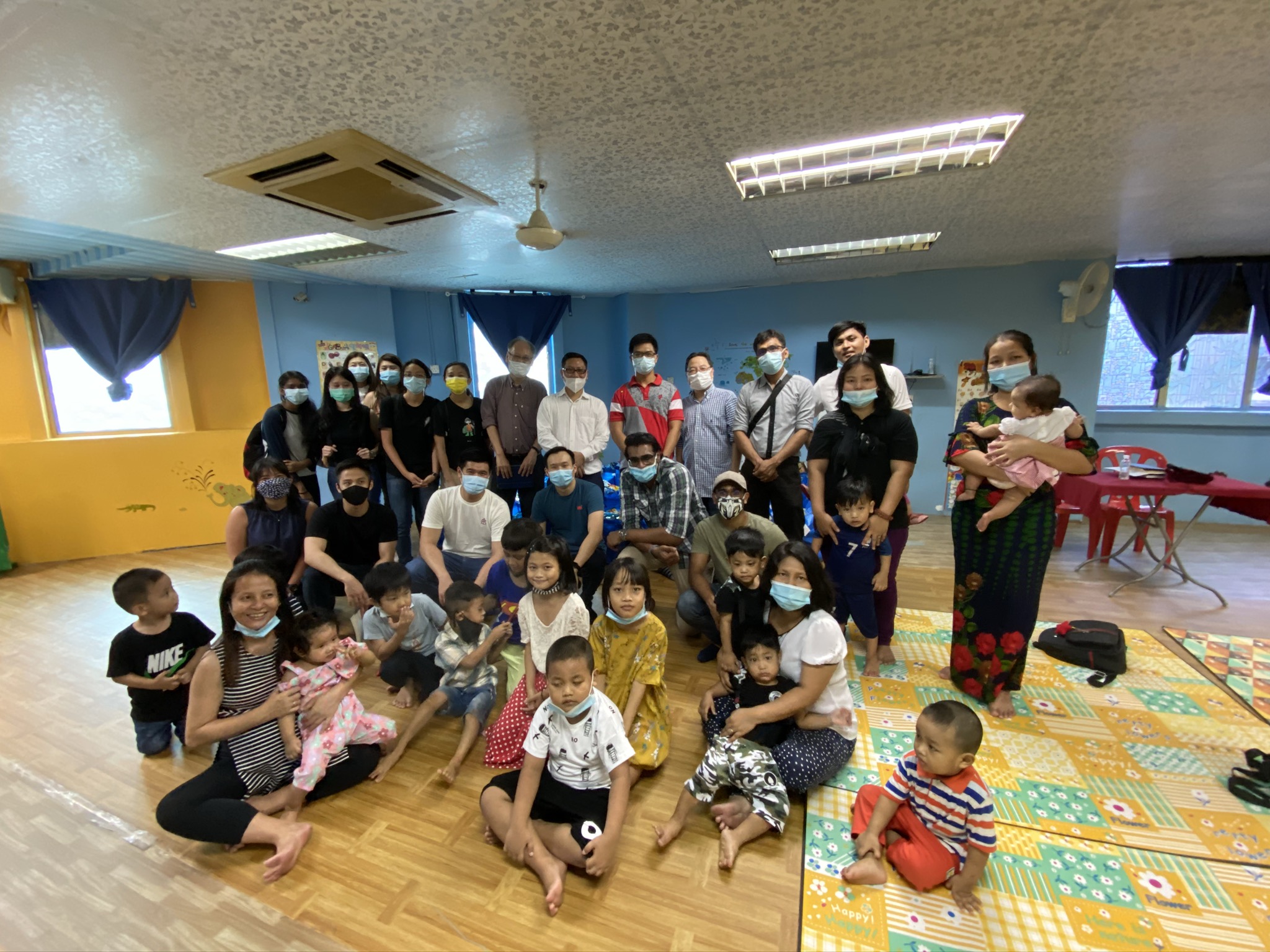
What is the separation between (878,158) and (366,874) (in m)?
3.41

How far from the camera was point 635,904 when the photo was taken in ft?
4.81

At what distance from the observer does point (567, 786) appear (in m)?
1.64

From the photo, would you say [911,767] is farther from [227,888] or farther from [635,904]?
[227,888]

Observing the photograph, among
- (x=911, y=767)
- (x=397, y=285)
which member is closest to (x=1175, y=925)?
(x=911, y=767)

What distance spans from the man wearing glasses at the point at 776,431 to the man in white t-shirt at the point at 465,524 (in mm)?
1503

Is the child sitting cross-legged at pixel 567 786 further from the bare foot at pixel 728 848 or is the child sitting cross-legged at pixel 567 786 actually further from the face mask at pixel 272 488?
the face mask at pixel 272 488

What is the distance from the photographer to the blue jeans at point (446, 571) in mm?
2830

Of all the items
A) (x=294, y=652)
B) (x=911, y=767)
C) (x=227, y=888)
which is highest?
(x=294, y=652)

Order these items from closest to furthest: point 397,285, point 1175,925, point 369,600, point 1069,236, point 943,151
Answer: point 1175,925, point 943,151, point 369,600, point 1069,236, point 397,285

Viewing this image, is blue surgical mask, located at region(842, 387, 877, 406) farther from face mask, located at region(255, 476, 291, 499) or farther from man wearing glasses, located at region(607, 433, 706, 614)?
face mask, located at region(255, 476, 291, 499)

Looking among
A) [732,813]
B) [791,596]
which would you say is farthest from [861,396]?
[732,813]

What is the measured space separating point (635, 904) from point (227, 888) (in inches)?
47.9

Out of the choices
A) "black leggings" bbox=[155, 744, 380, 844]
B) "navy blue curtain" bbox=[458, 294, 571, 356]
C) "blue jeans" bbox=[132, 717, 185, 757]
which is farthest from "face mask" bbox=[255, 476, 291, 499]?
"navy blue curtain" bbox=[458, 294, 571, 356]

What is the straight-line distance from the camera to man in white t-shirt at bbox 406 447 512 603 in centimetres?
281
